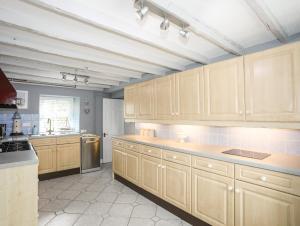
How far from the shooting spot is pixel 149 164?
296 cm

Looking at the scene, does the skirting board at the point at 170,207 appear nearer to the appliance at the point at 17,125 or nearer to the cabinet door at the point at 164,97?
the cabinet door at the point at 164,97

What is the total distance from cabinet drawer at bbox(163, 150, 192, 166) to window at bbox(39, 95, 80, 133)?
3.47 meters

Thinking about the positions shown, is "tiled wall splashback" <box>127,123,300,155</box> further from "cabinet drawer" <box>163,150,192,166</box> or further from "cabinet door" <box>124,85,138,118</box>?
"cabinet door" <box>124,85,138,118</box>

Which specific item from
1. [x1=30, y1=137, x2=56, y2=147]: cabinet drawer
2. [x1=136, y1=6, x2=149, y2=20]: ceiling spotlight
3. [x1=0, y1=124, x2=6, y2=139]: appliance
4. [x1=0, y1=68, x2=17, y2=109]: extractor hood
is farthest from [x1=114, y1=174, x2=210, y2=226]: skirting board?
[x1=0, y1=124, x2=6, y2=139]: appliance

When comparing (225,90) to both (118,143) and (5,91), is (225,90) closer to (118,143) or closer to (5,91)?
(118,143)

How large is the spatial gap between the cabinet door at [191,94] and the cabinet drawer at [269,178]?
36.9 inches

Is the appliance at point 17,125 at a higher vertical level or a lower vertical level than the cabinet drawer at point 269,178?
higher

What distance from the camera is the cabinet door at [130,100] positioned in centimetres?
386

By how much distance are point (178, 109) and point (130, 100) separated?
145 cm

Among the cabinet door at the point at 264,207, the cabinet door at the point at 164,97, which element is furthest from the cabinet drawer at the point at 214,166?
the cabinet door at the point at 164,97

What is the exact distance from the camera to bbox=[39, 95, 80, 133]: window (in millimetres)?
4797

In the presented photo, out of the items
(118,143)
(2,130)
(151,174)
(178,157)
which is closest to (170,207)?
(151,174)

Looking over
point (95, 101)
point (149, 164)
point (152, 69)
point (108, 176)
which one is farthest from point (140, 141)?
point (95, 101)

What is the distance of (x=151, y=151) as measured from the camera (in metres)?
2.93
